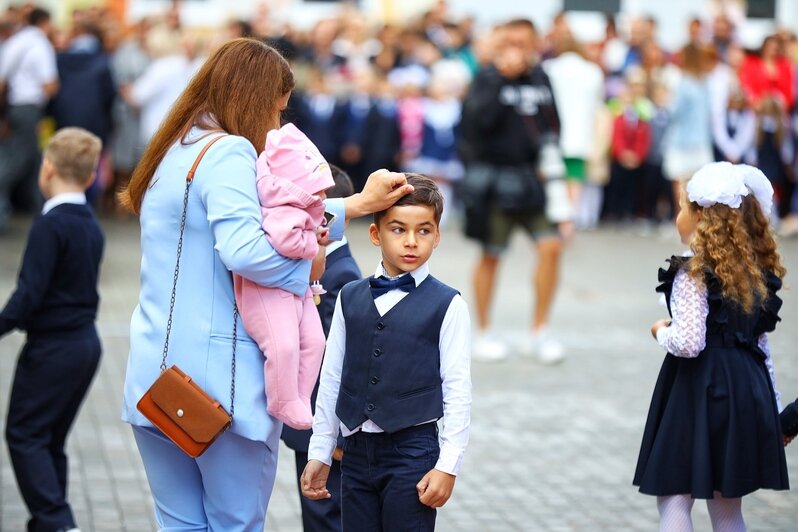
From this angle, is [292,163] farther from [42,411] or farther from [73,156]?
[42,411]

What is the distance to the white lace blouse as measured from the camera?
461 centimetres

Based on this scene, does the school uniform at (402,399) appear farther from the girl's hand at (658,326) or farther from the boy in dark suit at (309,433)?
the girl's hand at (658,326)

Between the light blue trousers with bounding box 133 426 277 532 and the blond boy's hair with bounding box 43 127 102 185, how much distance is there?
5.69 ft

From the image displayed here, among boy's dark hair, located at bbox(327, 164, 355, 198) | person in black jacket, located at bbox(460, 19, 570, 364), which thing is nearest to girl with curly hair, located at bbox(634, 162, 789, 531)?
boy's dark hair, located at bbox(327, 164, 355, 198)

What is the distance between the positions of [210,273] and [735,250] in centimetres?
182

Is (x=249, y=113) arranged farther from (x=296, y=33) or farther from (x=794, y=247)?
(x=296, y=33)

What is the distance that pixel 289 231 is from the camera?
389 centimetres

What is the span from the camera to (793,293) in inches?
513

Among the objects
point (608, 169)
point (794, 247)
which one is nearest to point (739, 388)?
point (794, 247)

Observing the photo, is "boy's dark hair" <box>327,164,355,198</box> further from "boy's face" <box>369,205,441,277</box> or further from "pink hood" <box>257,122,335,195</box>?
"pink hood" <box>257,122,335,195</box>

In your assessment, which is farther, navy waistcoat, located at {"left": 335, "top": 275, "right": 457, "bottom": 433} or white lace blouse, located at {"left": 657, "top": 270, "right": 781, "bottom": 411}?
white lace blouse, located at {"left": 657, "top": 270, "right": 781, "bottom": 411}

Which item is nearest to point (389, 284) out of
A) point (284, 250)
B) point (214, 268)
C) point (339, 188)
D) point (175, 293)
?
point (284, 250)

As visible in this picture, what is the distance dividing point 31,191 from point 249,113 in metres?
13.5

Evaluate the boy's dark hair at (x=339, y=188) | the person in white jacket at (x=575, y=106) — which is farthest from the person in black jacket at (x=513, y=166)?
the boy's dark hair at (x=339, y=188)
